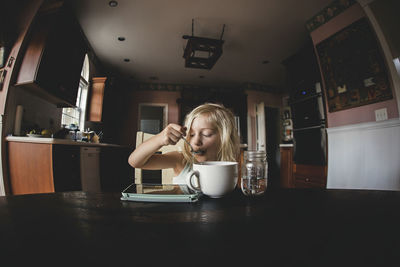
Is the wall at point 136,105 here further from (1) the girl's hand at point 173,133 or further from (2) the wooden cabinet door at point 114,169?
(1) the girl's hand at point 173,133

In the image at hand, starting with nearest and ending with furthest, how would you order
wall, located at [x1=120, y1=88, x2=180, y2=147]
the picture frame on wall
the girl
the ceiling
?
1. the girl
2. the picture frame on wall
3. the ceiling
4. wall, located at [x1=120, y1=88, x2=180, y2=147]

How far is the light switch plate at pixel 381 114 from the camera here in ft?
6.82

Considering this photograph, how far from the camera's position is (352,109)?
2.40 meters

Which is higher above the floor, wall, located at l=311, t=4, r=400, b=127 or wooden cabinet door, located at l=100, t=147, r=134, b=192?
wall, located at l=311, t=4, r=400, b=127

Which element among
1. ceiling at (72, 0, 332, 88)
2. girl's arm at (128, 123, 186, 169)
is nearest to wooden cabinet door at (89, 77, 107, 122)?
ceiling at (72, 0, 332, 88)

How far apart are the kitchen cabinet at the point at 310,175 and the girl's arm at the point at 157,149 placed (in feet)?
8.03

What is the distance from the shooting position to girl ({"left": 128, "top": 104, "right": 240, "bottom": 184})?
A: 97 centimetres

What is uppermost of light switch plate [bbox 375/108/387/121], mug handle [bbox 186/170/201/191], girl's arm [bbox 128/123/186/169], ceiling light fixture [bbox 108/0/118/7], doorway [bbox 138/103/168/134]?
ceiling light fixture [bbox 108/0/118/7]

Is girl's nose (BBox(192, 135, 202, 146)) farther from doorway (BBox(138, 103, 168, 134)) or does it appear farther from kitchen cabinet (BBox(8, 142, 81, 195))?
doorway (BBox(138, 103, 168, 134))

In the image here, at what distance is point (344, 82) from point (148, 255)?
304 cm

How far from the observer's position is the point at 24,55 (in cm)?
209

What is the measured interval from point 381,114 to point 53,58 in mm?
3834

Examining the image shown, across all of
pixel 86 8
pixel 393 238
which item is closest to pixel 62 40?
pixel 86 8

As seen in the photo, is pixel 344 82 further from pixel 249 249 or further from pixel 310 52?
pixel 249 249
